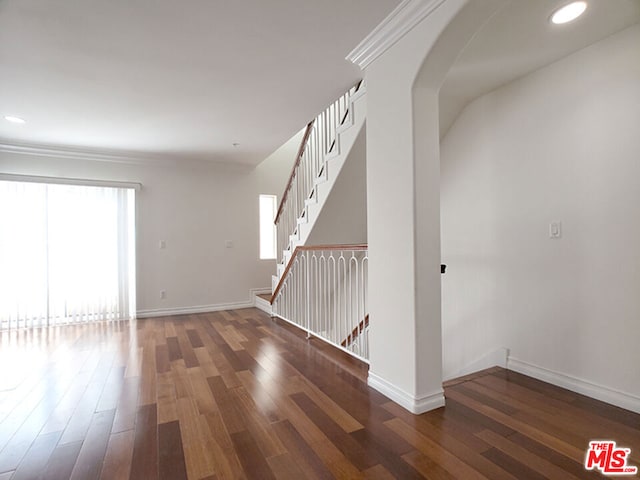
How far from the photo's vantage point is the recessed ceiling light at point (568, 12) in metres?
1.78

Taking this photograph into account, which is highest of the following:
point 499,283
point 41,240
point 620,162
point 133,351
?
point 620,162

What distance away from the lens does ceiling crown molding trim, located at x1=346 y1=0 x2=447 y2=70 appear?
1841mm

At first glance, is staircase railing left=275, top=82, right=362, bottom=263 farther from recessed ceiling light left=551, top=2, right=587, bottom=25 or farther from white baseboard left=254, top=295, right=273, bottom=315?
recessed ceiling light left=551, top=2, right=587, bottom=25

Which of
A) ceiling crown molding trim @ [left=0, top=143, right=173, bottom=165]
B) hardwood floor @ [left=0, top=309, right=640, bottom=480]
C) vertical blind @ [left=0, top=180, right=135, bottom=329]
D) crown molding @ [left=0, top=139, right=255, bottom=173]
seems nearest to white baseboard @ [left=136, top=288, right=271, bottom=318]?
vertical blind @ [left=0, top=180, right=135, bottom=329]

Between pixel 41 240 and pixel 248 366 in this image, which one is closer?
pixel 248 366

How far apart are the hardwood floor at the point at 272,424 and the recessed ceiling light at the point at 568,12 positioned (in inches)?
89.6

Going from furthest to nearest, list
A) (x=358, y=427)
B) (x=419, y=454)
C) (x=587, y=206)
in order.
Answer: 1. (x=587, y=206)
2. (x=358, y=427)
3. (x=419, y=454)

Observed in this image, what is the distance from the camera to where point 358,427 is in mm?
1810

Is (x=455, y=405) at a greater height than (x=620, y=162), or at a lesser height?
lesser

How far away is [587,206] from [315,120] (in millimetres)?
2745

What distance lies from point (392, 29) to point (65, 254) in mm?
4810

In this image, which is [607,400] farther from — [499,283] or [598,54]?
[598,54]

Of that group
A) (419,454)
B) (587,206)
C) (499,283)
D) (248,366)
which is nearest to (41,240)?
(248,366)

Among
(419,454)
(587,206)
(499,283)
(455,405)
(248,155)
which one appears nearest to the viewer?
(419,454)
